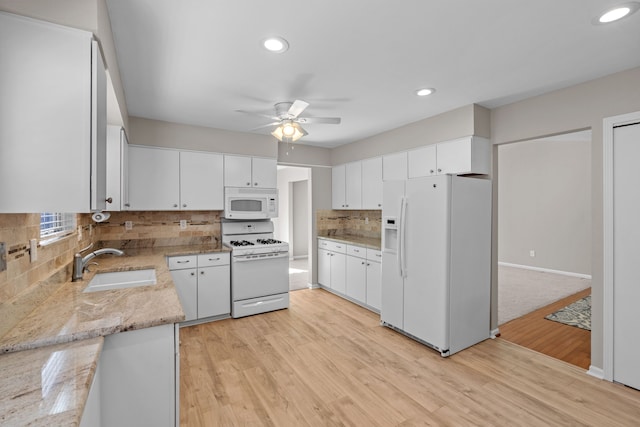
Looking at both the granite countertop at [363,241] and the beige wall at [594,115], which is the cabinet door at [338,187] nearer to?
the granite countertop at [363,241]

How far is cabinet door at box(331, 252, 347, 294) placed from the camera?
15.2ft

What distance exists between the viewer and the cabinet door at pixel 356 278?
167 inches

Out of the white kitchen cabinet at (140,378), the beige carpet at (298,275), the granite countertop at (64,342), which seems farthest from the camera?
the beige carpet at (298,275)

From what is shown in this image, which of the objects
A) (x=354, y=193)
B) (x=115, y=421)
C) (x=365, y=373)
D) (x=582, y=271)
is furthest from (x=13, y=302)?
(x=582, y=271)

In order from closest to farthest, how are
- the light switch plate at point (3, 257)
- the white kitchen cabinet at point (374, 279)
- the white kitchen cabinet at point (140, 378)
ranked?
the light switch plate at point (3, 257)
the white kitchen cabinet at point (140, 378)
the white kitchen cabinet at point (374, 279)

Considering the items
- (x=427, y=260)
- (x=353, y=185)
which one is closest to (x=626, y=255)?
(x=427, y=260)

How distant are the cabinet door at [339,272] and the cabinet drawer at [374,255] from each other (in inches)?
22.0

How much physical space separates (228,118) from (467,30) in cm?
274

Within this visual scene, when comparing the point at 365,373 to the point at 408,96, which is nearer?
the point at 365,373

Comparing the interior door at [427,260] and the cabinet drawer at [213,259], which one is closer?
the interior door at [427,260]

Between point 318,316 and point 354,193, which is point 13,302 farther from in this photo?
point 354,193

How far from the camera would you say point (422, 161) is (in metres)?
3.71

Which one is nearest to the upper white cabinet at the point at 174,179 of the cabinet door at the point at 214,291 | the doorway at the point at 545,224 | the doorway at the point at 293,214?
the cabinet door at the point at 214,291

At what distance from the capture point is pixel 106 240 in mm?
3660
